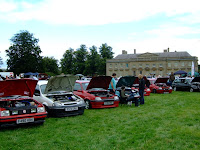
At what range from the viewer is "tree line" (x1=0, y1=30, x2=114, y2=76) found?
205 ft

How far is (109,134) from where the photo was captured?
6.48m

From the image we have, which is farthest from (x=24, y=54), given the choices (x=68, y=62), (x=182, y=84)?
(x=182, y=84)

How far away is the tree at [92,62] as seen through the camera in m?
86.8

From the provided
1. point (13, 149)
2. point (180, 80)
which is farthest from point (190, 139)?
point (180, 80)

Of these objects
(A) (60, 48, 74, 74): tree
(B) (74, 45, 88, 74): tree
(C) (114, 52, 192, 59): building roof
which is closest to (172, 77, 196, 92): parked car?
(B) (74, 45, 88, 74): tree

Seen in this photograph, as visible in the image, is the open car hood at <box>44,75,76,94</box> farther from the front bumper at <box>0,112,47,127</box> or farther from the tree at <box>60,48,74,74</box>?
the tree at <box>60,48,74,74</box>

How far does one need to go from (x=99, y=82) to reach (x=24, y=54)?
182 ft

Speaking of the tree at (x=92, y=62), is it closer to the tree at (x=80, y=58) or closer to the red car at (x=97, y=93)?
the tree at (x=80, y=58)

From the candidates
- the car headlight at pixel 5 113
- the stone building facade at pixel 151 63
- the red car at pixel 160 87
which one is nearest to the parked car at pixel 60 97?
the car headlight at pixel 5 113

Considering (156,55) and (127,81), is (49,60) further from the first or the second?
(127,81)

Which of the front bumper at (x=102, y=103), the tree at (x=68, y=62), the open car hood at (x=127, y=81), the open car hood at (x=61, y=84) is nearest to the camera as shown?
the open car hood at (x=61, y=84)

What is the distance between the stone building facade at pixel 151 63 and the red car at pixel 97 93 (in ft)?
247

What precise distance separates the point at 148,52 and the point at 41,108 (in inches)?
3603

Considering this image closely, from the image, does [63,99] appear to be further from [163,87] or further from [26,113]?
[163,87]
